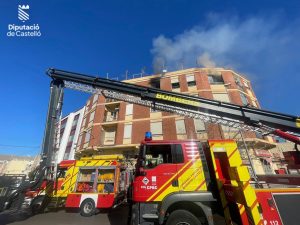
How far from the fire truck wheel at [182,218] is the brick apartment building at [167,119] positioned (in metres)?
16.0

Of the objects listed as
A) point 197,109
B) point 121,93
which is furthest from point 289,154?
point 121,93

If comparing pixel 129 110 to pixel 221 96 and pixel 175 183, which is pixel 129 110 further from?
pixel 175 183

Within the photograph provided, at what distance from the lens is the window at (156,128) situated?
74.5 ft

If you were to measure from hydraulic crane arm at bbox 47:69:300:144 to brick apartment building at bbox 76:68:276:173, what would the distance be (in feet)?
42.4

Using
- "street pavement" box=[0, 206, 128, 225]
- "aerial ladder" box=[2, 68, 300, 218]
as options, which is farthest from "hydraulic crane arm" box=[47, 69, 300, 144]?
"street pavement" box=[0, 206, 128, 225]

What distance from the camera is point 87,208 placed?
9.60 m

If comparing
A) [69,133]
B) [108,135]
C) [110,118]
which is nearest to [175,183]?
[108,135]

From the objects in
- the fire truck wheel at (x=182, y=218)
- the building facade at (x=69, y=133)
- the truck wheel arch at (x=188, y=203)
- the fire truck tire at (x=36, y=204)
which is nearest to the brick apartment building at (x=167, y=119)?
the building facade at (x=69, y=133)

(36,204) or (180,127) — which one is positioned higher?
(180,127)

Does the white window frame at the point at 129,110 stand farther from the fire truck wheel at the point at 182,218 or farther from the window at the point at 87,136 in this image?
the fire truck wheel at the point at 182,218

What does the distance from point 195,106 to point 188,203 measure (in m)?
4.03

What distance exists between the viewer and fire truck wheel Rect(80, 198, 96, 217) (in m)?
9.47

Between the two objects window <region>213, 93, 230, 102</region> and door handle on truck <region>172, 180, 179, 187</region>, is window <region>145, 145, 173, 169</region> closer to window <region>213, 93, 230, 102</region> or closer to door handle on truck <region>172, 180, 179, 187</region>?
door handle on truck <region>172, 180, 179, 187</region>

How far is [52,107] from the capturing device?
9.74m
